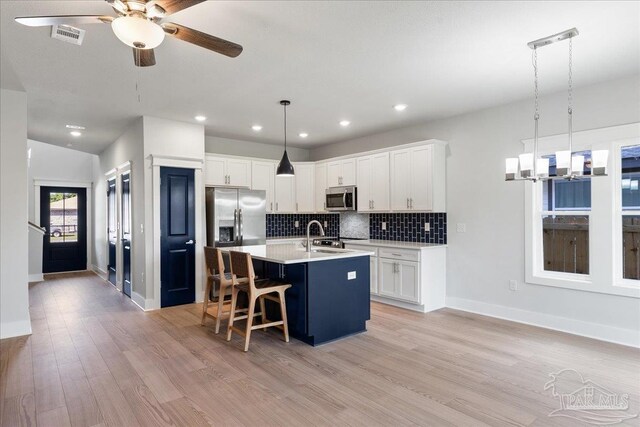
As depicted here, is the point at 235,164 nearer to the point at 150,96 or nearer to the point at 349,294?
the point at 150,96

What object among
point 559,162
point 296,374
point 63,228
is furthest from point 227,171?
point 63,228

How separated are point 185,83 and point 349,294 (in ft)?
9.09

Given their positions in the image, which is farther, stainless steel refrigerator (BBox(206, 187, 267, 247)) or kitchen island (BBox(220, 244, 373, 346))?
stainless steel refrigerator (BBox(206, 187, 267, 247))

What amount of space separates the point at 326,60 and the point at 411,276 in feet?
9.67

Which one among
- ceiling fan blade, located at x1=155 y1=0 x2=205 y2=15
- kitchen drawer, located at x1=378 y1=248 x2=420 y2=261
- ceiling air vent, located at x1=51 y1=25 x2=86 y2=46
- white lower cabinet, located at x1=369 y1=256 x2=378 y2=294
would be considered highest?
ceiling air vent, located at x1=51 y1=25 x2=86 y2=46

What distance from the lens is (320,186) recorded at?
6750 mm

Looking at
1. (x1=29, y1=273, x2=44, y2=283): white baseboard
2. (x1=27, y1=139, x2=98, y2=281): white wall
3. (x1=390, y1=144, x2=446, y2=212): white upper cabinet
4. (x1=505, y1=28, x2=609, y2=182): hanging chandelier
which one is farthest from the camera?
(x1=27, y1=139, x2=98, y2=281): white wall

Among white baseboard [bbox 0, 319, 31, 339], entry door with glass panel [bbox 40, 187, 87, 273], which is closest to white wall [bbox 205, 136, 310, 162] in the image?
white baseboard [bbox 0, 319, 31, 339]

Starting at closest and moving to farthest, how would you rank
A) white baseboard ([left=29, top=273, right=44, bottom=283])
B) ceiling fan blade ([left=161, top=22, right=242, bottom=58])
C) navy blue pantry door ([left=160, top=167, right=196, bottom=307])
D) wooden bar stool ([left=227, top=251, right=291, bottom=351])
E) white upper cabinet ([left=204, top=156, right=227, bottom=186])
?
ceiling fan blade ([left=161, top=22, right=242, bottom=58]) → wooden bar stool ([left=227, top=251, right=291, bottom=351]) → navy blue pantry door ([left=160, top=167, right=196, bottom=307]) → white upper cabinet ([left=204, top=156, right=227, bottom=186]) → white baseboard ([left=29, top=273, right=44, bottom=283])

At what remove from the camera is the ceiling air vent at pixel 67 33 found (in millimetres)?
2629

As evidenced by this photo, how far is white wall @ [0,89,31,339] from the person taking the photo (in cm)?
387

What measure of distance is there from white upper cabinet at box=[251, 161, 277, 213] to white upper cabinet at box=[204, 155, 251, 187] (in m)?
0.11

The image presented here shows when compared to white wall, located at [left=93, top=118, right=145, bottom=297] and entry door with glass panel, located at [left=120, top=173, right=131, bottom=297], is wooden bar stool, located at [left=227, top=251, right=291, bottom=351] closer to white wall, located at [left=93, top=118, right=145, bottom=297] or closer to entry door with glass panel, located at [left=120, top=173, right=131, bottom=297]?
white wall, located at [left=93, top=118, right=145, bottom=297]

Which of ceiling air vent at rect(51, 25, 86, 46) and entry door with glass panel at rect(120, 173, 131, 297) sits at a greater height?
ceiling air vent at rect(51, 25, 86, 46)
